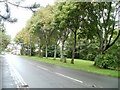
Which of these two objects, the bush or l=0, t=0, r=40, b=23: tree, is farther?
the bush

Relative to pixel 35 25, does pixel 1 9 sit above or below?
below

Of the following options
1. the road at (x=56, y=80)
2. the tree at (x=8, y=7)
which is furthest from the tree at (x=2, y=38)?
the road at (x=56, y=80)

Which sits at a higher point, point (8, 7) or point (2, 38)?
point (2, 38)

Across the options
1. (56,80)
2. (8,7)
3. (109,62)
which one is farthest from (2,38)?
(8,7)

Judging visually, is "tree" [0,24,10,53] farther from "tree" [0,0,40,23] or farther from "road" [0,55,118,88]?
"road" [0,55,118,88]

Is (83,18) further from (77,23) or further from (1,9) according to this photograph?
(1,9)

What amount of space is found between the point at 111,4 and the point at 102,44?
203 inches

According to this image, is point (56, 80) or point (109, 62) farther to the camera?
point (109, 62)

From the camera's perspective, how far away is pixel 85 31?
2286 centimetres

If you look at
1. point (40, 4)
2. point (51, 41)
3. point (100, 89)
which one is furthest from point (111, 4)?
point (51, 41)

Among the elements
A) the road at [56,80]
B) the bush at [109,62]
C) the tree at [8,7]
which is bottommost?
the road at [56,80]

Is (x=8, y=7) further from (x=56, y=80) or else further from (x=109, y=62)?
(x=109, y=62)

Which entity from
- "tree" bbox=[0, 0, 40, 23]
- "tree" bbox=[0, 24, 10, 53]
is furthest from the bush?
"tree" bbox=[0, 0, 40, 23]

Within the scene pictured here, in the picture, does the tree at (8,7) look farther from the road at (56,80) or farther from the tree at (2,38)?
the road at (56,80)
